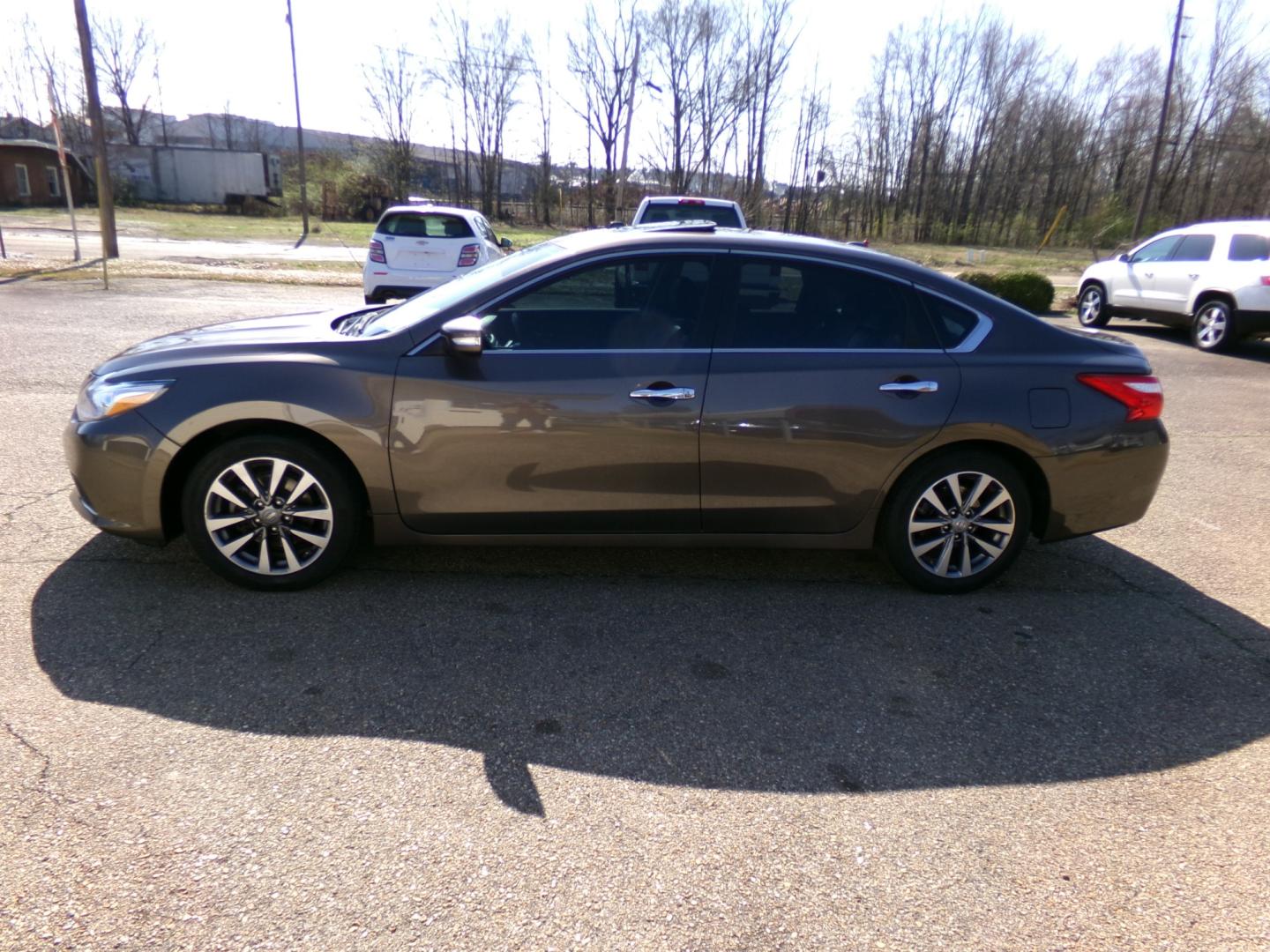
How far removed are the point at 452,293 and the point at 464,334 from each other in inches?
24.8

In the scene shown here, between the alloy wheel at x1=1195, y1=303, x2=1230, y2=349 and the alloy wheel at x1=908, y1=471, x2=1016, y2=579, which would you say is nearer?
the alloy wheel at x1=908, y1=471, x2=1016, y2=579

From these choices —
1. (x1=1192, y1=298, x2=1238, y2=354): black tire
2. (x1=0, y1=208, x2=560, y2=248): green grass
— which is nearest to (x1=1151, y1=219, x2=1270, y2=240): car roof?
(x1=1192, y1=298, x2=1238, y2=354): black tire

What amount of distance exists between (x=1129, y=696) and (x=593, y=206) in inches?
1837

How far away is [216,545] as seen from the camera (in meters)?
3.76

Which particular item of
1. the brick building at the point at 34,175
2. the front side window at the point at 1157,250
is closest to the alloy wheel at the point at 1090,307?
the front side window at the point at 1157,250

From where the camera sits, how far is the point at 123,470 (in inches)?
144

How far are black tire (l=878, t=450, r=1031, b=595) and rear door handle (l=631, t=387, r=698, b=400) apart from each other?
1120 mm

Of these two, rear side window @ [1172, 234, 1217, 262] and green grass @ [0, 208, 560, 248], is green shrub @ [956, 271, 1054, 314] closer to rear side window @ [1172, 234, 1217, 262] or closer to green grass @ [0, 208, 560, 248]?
rear side window @ [1172, 234, 1217, 262]

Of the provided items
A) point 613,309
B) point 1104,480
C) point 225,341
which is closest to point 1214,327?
point 1104,480

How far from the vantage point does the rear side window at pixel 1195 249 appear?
12852mm

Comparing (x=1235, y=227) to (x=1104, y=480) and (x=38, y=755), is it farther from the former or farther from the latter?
(x=38, y=755)

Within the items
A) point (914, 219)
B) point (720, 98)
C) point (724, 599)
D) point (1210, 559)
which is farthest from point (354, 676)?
point (914, 219)

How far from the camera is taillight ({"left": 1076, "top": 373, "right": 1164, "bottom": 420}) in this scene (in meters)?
4.06

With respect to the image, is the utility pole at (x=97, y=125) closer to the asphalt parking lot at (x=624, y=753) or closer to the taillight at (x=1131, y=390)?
the asphalt parking lot at (x=624, y=753)
